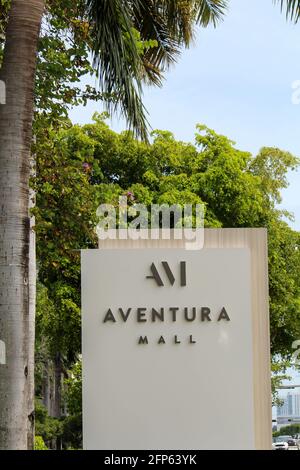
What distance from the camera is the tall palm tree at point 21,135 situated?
10133 millimetres

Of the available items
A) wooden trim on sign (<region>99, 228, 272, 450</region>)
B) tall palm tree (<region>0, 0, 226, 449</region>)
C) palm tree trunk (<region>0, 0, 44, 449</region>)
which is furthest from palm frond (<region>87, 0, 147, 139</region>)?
wooden trim on sign (<region>99, 228, 272, 450</region>)

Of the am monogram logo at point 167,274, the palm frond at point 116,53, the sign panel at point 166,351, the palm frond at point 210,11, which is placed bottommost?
the sign panel at point 166,351

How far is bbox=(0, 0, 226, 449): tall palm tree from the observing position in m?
10.1

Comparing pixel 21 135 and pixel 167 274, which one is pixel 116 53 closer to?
pixel 21 135

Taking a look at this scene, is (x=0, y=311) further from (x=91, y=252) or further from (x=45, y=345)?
(x=45, y=345)

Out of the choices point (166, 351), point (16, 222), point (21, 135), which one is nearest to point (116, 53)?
point (21, 135)

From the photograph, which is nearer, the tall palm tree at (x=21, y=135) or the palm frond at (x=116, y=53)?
the tall palm tree at (x=21, y=135)

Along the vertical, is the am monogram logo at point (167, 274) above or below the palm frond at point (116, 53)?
below

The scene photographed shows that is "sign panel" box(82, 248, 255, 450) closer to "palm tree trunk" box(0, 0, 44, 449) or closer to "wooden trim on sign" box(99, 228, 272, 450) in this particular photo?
"wooden trim on sign" box(99, 228, 272, 450)

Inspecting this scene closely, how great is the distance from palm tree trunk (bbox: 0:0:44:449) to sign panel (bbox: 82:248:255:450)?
78 centimetres

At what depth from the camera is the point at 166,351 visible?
10.6 meters

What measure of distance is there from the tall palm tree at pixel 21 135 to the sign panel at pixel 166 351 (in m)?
0.81

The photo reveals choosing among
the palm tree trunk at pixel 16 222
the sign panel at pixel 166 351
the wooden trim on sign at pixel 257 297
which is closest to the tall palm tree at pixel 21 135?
the palm tree trunk at pixel 16 222

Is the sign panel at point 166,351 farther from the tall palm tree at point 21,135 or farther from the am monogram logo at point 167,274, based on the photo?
the tall palm tree at point 21,135
